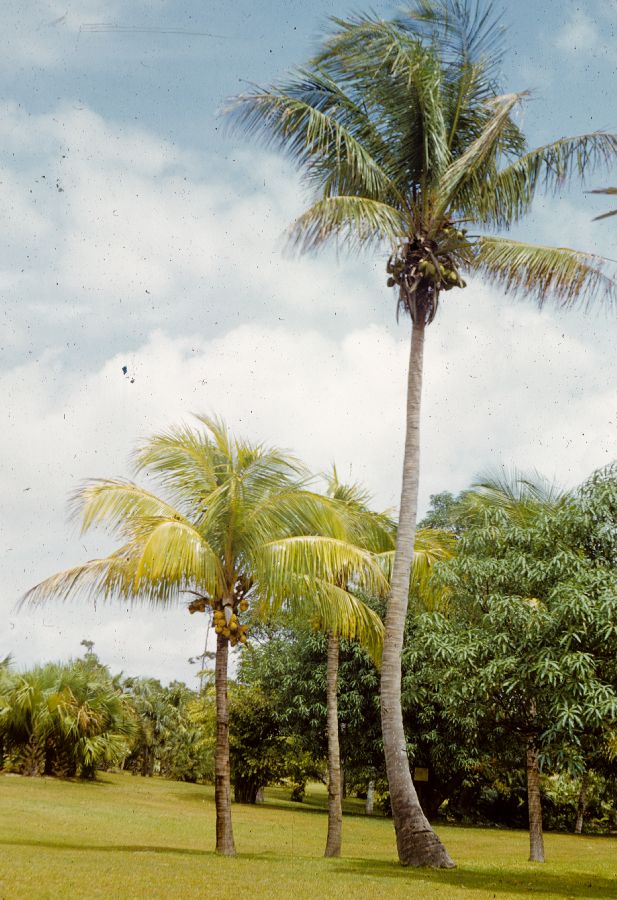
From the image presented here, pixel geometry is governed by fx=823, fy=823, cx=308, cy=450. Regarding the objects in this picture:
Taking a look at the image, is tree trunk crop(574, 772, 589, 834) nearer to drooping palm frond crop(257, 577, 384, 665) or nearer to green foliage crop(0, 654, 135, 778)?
green foliage crop(0, 654, 135, 778)

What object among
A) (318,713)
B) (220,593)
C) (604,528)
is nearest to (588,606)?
(604,528)

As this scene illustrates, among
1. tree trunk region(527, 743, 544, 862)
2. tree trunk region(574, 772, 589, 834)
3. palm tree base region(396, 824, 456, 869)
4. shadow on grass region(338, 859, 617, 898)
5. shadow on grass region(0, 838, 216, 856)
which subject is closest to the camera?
shadow on grass region(338, 859, 617, 898)

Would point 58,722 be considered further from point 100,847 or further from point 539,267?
point 539,267

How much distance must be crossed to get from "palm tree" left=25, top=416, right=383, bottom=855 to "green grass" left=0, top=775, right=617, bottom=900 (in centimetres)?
303

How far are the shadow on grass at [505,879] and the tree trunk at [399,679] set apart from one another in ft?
1.48

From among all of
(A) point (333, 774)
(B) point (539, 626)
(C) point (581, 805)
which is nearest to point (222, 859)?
(A) point (333, 774)

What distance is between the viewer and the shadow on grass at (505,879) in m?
11.3

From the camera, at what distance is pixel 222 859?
14.5 meters

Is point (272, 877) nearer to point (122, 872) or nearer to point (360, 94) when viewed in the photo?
point (122, 872)

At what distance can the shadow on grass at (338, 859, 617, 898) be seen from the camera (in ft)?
37.2

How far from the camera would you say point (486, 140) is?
1520 cm

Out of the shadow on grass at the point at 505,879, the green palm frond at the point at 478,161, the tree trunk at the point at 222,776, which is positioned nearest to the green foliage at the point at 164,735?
the tree trunk at the point at 222,776

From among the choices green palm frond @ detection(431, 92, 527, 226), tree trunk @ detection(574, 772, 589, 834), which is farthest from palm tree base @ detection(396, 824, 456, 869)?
tree trunk @ detection(574, 772, 589, 834)

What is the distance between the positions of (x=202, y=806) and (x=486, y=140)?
91.6ft
